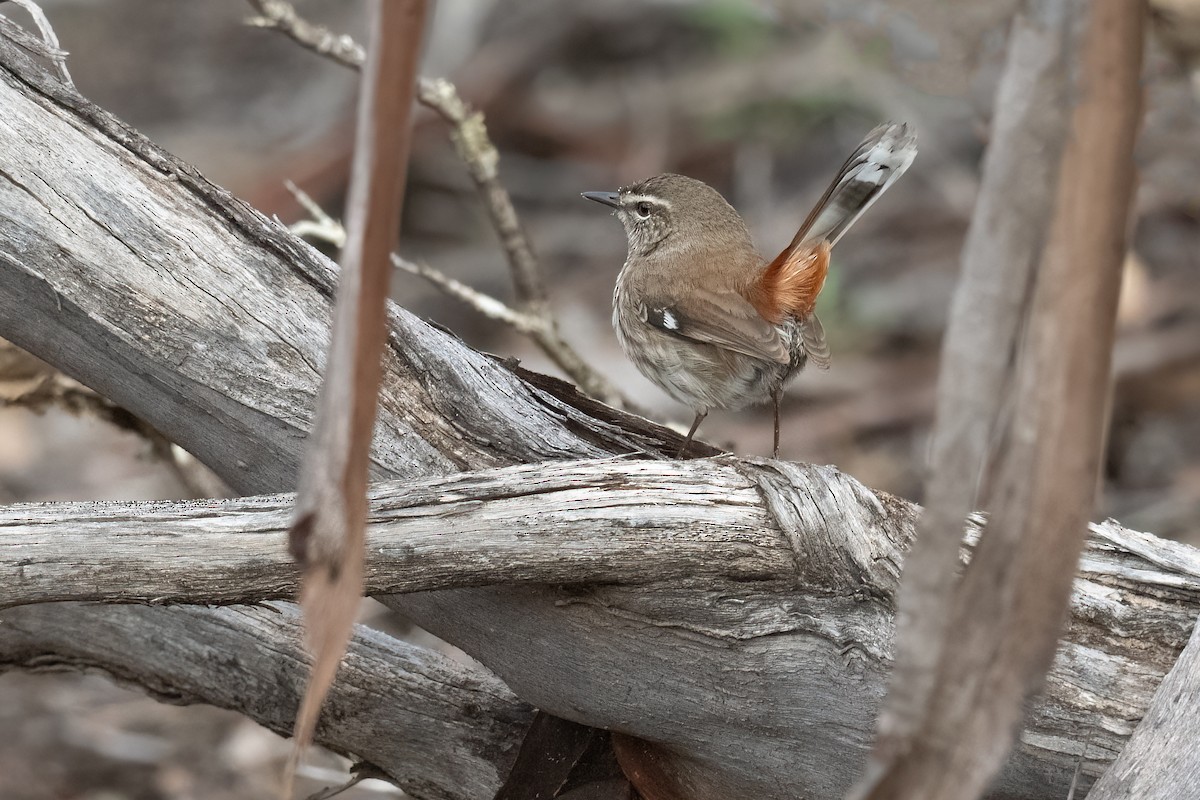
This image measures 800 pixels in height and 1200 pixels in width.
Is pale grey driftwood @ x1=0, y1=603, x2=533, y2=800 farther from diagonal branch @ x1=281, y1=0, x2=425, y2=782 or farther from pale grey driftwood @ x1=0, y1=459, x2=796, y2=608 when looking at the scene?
diagonal branch @ x1=281, y1=0, x2=425, y2=782

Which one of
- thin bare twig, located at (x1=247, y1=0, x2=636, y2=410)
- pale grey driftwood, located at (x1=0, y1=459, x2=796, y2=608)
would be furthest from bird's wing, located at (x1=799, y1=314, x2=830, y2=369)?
pale grey driftwood, located at (x1=0, y1=459, x2=796, y2=608)

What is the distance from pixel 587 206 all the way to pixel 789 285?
4.92 meters

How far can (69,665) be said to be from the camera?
11.3ft

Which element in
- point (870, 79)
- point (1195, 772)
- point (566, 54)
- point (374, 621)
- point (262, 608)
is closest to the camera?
point (1195, 772)

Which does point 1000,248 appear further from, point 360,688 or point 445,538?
point 360,688

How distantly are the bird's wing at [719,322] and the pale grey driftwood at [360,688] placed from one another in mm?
1216

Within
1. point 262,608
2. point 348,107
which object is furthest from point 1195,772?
point 348,107

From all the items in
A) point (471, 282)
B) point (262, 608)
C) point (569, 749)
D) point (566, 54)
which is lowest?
point (569, 749)

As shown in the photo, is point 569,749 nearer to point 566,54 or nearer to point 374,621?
point 374,621

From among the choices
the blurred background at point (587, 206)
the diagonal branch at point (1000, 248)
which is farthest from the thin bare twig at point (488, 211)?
the diagonal branch at point (1000, 248)

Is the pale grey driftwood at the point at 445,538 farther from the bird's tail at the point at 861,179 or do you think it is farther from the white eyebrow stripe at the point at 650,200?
the white eyebrow stripe at the point at 650,200

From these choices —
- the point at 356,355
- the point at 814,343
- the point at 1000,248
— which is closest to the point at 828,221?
the point at 814,343

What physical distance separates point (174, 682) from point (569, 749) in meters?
1.12

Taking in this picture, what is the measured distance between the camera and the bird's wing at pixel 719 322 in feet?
12.1
